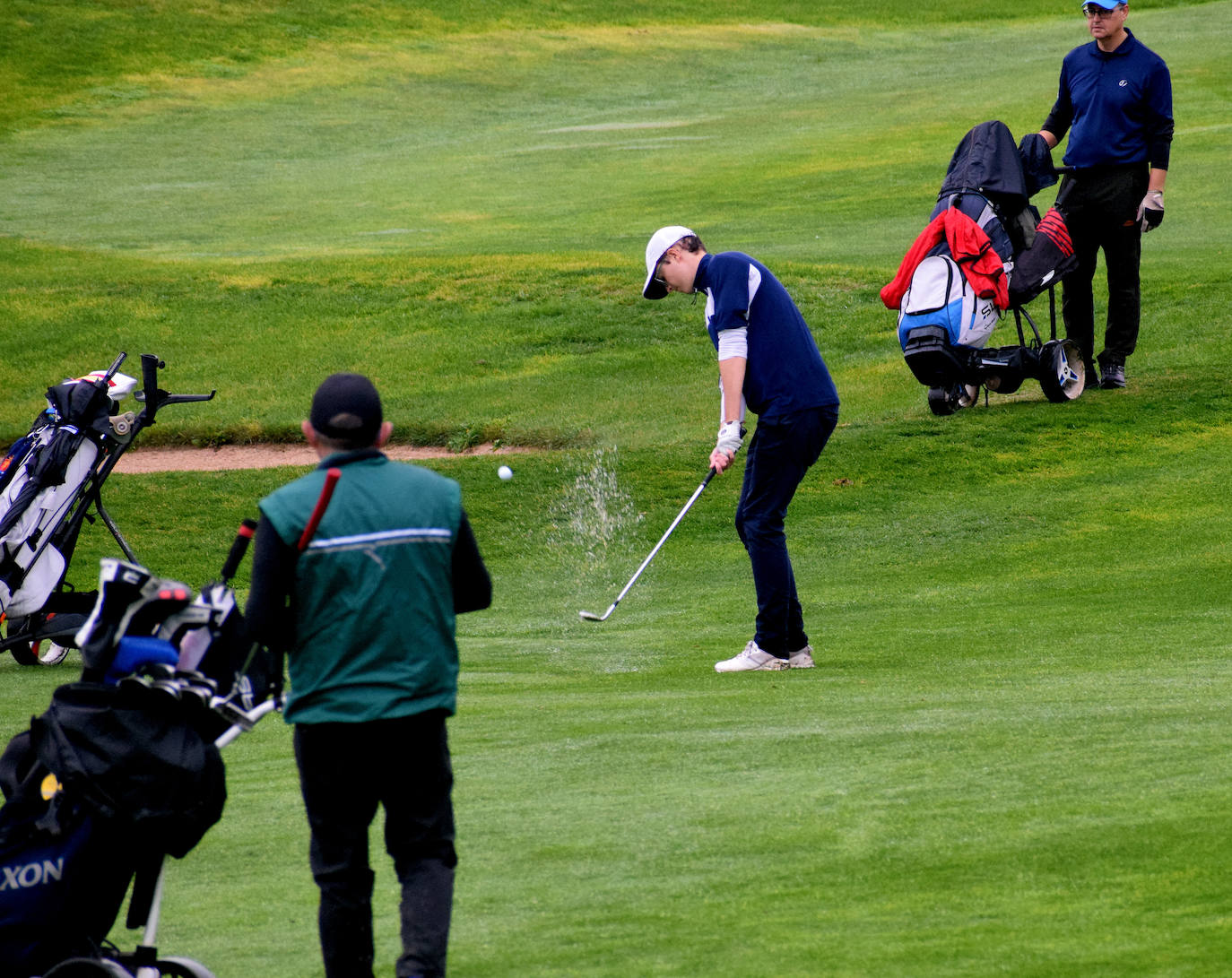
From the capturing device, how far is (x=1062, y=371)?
44.3 ft

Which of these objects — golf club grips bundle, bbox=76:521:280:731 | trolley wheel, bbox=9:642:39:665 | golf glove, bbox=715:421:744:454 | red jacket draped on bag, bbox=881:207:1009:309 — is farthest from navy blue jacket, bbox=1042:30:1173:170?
golf club grips bundle, bbox=76:521:280:731

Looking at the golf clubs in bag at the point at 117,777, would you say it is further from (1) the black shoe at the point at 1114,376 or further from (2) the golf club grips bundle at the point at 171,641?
(1) the black shoe at the point at 1114,376

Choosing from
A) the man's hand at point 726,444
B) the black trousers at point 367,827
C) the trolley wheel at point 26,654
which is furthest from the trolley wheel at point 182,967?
the trolley wheel at point 26,654

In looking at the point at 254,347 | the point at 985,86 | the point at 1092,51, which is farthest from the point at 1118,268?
the point at 985,86

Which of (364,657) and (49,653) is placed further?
(49,653)

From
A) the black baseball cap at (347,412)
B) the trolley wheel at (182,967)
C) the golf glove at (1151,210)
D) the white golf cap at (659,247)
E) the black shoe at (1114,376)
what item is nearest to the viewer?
the black baseball cap at (347,412)

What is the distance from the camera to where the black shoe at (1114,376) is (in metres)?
13.9

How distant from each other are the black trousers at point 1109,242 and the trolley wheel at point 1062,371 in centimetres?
24

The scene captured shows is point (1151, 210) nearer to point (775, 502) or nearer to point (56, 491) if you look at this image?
point (775, 502)

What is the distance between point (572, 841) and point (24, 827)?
167 centimetres

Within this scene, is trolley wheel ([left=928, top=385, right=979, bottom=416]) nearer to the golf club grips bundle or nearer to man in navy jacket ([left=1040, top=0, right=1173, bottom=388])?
man in navy jacket ([left=1040, top=0, right=1173, bottom=388])

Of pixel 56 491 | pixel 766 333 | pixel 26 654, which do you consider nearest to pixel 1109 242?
pixel 766 333

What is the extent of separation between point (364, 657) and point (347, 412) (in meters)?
0.58

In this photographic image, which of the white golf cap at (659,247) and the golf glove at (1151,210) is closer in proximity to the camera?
the white golf cap at (659,247)
